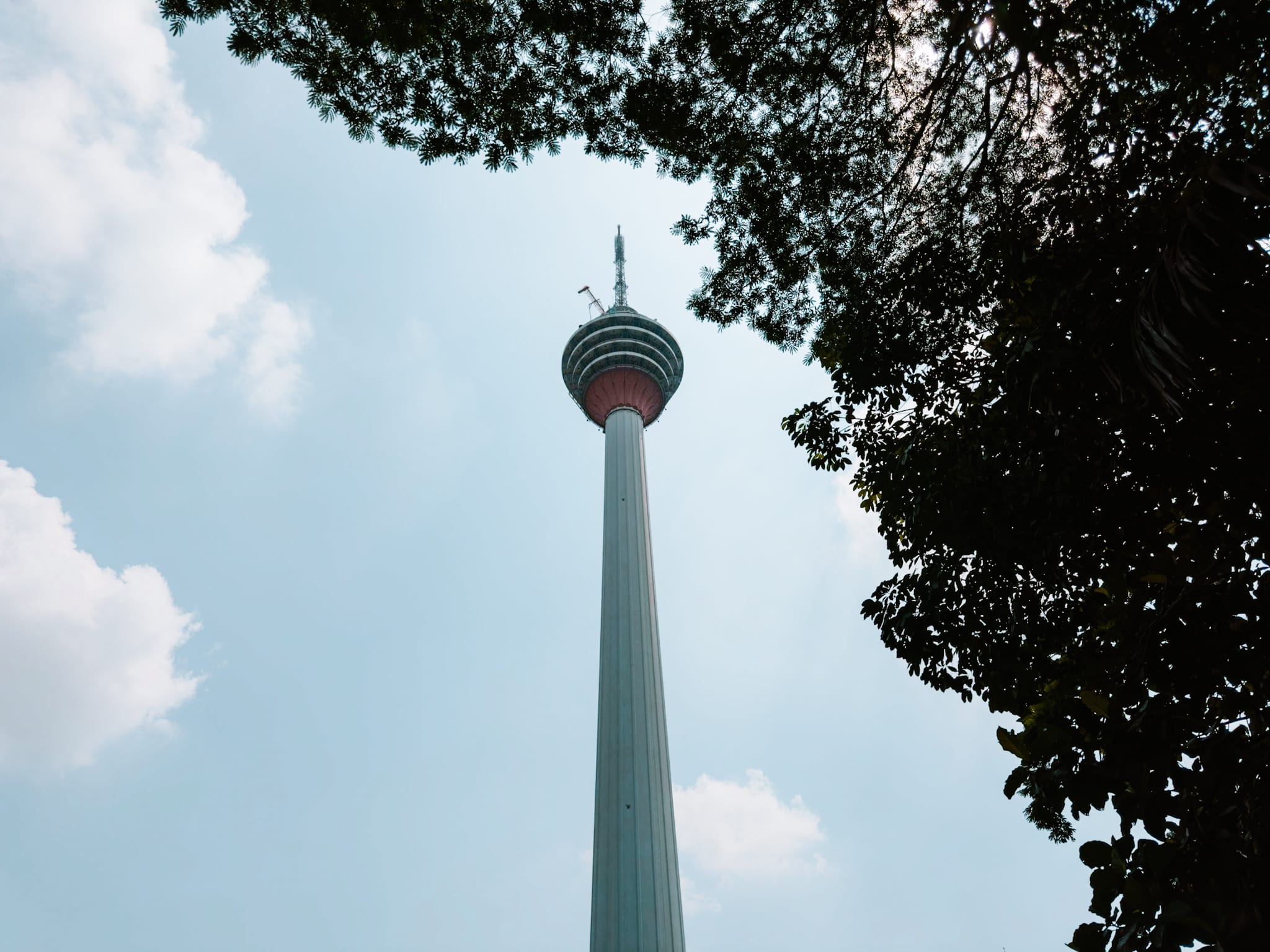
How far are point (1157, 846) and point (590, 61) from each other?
303 inches

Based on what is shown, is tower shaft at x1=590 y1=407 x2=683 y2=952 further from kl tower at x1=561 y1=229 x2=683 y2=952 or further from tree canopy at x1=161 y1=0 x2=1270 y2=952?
tree canopy at x1=161 y1=0 x2=1270 y2=952

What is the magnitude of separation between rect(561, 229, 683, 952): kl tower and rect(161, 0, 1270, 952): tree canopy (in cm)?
1711

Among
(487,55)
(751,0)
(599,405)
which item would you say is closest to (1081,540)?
(751,0)

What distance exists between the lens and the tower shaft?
69.7 feet

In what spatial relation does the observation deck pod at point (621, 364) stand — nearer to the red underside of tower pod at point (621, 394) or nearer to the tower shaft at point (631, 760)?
the red underside of tower pod at point (621, 394)

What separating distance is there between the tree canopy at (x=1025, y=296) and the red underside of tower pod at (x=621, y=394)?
27445 mm

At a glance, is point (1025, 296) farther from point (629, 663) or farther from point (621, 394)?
point (621, 394)

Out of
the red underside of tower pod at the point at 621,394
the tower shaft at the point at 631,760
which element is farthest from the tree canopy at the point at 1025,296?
the red underside of tower pod at the point at 621,394

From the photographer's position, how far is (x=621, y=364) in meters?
36.9

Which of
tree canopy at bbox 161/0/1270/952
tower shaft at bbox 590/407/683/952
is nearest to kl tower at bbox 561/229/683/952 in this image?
tower shaft at bbox 590/407/683/952

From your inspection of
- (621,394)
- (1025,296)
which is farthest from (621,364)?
(1025,296)

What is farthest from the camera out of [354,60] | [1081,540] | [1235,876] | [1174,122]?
[354,60]

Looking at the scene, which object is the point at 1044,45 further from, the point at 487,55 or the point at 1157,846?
the point at 487,55

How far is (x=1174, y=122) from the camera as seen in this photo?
585cm
